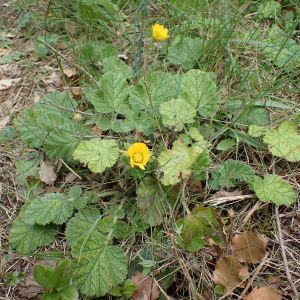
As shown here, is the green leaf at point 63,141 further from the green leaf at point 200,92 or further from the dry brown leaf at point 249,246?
the dry brown leaf at point 249,246

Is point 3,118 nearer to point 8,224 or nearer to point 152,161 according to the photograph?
point 8,224

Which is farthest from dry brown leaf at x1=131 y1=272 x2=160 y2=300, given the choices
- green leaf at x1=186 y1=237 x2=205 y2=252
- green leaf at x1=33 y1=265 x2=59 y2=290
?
green leaf at x1=33 y1=265 x2=59 y2=290

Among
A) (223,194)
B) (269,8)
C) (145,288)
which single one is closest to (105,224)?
(145,288)

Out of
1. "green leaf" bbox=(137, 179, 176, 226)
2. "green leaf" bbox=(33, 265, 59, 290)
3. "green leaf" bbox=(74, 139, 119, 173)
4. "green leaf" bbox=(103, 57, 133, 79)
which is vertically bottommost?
"green leaf" bbox=(137, 179, 176, 226)

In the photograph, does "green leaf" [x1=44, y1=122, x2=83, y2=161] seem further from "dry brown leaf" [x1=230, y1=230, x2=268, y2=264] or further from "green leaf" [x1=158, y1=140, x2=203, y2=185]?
"dry brown leaf" [x1=230, y1=230, x2=268, y2=264]

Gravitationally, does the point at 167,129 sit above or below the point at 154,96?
below

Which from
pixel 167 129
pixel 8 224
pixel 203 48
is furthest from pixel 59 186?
pixel 203 48

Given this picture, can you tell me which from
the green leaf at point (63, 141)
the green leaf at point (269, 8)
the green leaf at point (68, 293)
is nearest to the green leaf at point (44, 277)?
the green leaf at point (68, 293)
